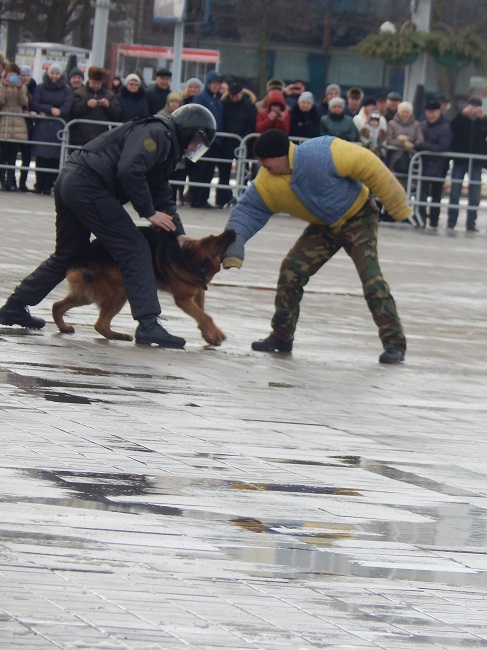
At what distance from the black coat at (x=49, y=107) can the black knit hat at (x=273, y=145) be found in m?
12.7

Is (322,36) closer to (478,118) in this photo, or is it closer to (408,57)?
(408,57)

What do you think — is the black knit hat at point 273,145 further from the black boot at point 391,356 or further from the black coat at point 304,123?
the black coat at point 304,123

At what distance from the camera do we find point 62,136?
22.2 meters

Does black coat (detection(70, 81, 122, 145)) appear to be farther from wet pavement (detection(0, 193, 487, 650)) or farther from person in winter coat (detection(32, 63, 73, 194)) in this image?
wet pavement (detection(0, 193, 487, 650))

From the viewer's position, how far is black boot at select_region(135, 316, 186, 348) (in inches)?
376

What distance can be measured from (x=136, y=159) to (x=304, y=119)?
12.8m

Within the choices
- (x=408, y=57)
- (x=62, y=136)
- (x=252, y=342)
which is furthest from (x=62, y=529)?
(x=408, y=57)

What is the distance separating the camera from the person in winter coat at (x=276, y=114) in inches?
859

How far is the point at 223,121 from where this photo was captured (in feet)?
73.6

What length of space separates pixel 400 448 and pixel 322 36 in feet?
152

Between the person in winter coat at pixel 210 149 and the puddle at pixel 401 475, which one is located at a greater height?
the person in winter coat at pixel 210 149

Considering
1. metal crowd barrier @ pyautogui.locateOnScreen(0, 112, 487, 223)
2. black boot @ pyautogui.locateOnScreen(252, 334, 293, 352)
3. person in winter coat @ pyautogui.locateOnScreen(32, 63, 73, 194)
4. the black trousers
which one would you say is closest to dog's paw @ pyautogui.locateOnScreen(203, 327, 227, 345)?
black boot @ pyautogui.locateOnScreen(252, 334, 293, 352)

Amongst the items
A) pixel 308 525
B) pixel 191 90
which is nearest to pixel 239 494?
pixel 308 525

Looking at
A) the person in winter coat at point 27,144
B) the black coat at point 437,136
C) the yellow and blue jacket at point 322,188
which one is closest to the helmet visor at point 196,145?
the yellow and blue jacket at point 322,188
